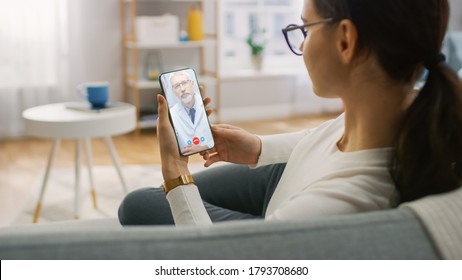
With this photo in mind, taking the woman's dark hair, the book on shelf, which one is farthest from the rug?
the woman's dark hair

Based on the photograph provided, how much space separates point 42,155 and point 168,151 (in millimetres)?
2755

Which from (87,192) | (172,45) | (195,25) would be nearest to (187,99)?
(87,192)

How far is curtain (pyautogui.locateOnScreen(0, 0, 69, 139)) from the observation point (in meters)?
3.74

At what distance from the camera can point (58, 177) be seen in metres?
3.00

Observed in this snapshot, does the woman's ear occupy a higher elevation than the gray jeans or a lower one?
higher

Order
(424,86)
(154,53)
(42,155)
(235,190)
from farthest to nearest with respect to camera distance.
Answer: (154,53), (42,155), (235,190), (424,86)

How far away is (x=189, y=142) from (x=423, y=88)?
48cm

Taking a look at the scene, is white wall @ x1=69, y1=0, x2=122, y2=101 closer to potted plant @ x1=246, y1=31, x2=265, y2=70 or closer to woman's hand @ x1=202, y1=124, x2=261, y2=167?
potted plant @ x1=246, y1=31, x2=265, y2=70

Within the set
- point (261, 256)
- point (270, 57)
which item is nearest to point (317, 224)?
point (261, 256)

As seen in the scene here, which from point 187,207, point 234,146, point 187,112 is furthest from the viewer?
point 234,146

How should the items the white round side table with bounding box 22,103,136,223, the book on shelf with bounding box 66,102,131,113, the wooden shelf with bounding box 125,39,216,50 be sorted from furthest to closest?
the wooden shelf with bounding box 125,39,216,50 → the book on shelf with bounding box 66,102,131,113 → the white round side table with bounding box 22,103,136,223

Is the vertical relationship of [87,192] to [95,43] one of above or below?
below

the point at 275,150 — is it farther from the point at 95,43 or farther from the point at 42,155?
the point at 95,43

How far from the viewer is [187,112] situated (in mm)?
1141
